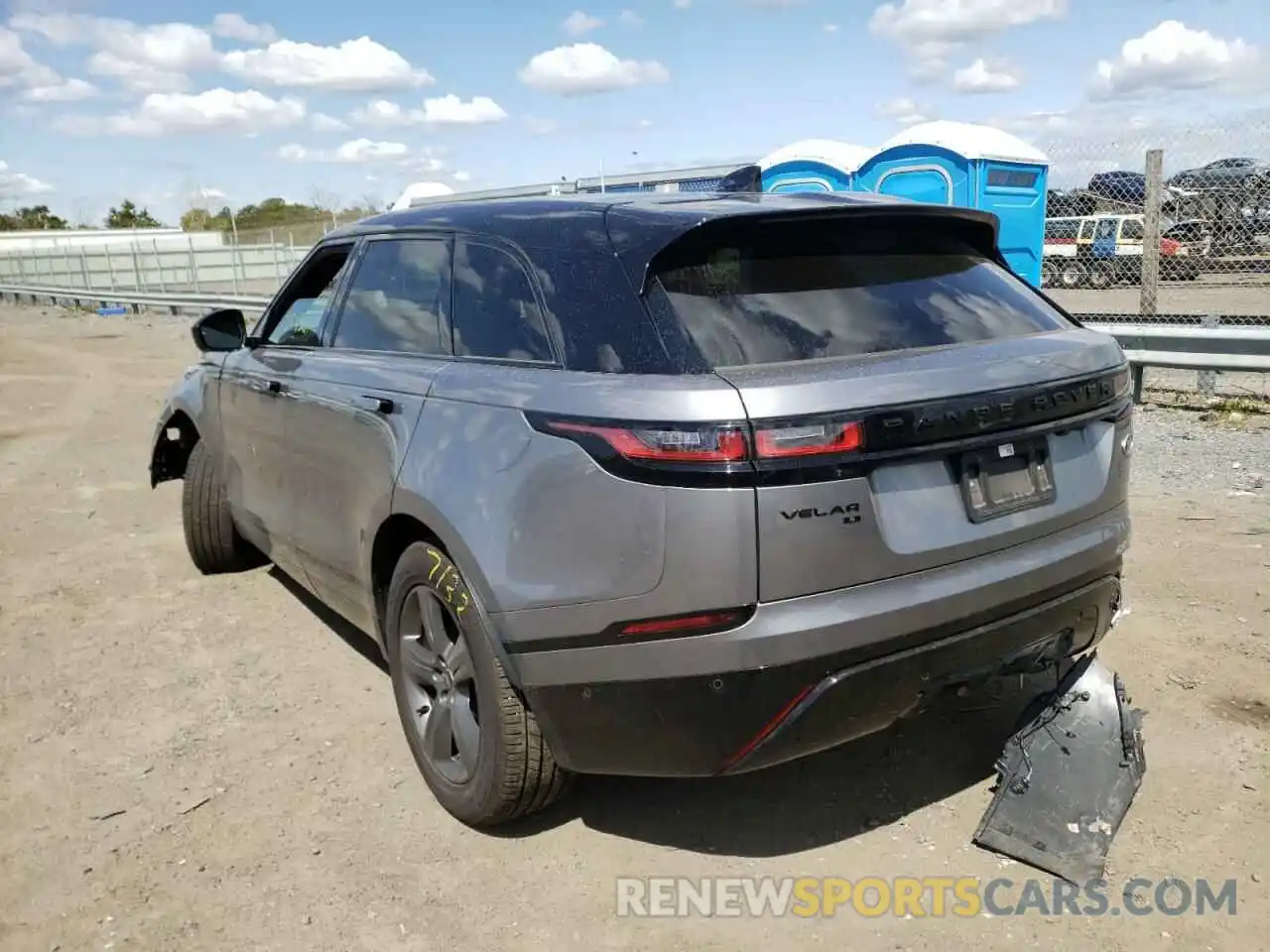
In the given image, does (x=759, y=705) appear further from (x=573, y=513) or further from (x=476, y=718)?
(x=476, y=718)

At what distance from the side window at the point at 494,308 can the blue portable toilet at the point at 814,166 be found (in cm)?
859

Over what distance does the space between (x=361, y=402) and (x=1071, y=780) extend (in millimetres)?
2389

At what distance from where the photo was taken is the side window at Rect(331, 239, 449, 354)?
3238 millimetres

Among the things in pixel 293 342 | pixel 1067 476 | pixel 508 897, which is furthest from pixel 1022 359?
pixel 293 342

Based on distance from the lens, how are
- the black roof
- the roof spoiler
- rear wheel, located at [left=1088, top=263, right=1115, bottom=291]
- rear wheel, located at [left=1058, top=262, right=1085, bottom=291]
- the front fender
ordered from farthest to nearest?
1. rear wheel, located at [left=1058, top=262, right=1085, bottom=291]
2. rear wheel, located at [left=1088, top=263, right=1115, bottom=291]
3. the front fender
4. the roof spoiler
5. the black roof

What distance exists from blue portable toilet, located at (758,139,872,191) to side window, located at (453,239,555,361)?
859cm

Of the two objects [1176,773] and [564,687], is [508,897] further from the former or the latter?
[1176,773]

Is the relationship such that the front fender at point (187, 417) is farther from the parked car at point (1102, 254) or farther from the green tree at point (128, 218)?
the green tree at point (128, 218)

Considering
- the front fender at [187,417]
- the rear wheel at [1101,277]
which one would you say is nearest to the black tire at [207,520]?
the front fender at [187,417]

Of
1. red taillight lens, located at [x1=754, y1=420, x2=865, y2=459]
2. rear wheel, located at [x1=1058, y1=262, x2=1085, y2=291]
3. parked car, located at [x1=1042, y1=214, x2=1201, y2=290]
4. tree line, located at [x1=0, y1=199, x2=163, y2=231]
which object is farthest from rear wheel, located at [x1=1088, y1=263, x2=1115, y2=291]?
tree line, located at [x1=0, y1=199, x2=163, y2=231]

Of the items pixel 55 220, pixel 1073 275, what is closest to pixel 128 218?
pixel 55 220

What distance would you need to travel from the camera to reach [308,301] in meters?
4.19

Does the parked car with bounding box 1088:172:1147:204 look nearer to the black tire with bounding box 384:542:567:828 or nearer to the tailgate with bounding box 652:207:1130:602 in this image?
the tailgate with bounding box 652:207:1130:602

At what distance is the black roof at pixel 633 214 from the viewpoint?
8.57ft
